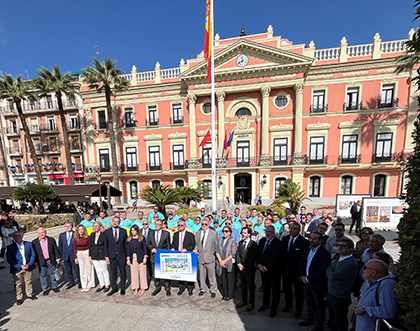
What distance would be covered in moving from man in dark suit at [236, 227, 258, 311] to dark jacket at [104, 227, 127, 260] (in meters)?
3.07

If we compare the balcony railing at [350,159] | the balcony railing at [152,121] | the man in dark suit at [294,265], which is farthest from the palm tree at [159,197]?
the balcony railing at [350,159]

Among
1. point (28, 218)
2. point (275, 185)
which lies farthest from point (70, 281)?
point (275, 185)

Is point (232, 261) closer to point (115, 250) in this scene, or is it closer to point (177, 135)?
point (115, 250)

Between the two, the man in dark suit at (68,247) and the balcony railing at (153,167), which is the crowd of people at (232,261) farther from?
the balcony railing at (153,167)

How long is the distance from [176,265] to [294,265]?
9.68 ft

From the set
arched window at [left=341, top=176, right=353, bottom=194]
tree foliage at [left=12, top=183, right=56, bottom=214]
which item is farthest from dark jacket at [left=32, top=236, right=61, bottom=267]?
arched window at [left=341, top=176, right=353, bottom=194]

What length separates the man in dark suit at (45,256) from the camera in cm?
523

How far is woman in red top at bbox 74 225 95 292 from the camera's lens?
537 centimetres

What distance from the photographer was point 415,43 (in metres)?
2.42

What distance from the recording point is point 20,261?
16.2 ft

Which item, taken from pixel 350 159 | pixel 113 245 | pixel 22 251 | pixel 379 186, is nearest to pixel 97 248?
pixel 113 245

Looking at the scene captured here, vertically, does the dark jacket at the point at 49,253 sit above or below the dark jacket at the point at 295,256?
below

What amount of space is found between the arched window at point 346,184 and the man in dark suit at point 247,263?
20.6 meters

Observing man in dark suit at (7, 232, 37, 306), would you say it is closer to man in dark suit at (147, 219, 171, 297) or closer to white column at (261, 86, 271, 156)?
man in dark suit at (147, 219, 171, 297)
